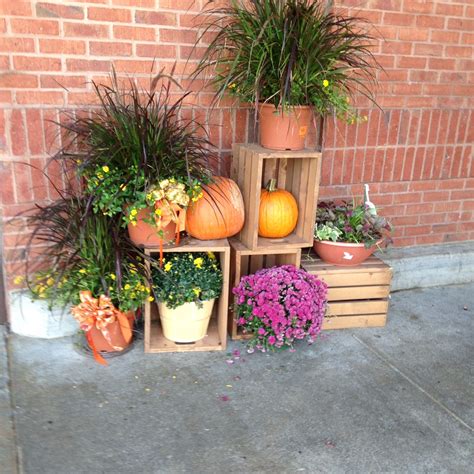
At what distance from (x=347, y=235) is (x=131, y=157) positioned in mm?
1417

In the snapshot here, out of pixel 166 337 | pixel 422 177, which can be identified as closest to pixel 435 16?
pixel 422 177

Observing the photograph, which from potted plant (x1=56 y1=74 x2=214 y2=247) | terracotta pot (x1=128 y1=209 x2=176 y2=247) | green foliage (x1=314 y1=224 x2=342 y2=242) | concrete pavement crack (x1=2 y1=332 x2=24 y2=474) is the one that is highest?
potted plant (x1=56 y1=74 x2=214 y2=247)

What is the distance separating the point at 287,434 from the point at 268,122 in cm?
158

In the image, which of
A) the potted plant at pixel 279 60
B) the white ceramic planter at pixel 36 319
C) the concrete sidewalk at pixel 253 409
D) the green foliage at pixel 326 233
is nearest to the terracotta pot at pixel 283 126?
the potted plant at pixel 279 60

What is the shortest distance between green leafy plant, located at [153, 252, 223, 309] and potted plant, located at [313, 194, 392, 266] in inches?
29.1

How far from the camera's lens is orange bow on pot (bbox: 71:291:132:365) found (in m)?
2.71

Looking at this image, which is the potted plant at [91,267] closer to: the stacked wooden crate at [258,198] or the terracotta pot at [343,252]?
the stacked wooden crate at [258,198]

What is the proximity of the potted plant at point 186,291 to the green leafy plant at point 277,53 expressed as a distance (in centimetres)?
90

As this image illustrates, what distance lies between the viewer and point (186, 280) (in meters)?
2.79

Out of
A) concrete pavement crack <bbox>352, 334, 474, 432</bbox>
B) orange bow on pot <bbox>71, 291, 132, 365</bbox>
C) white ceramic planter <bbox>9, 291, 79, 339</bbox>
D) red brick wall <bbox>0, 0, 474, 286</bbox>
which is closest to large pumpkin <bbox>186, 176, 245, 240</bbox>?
red brick wall <bbox>0, 0, 474, 286</bbox>

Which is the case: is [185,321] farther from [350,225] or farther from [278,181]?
[350,225]

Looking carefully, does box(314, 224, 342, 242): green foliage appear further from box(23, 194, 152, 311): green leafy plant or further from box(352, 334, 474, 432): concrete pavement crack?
box(23, 194, 152, 311): green leafy plant

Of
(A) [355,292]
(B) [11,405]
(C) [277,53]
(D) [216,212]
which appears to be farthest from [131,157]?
(A) [355,292]

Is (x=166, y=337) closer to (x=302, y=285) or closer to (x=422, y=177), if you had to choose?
(x=302, y=285)
